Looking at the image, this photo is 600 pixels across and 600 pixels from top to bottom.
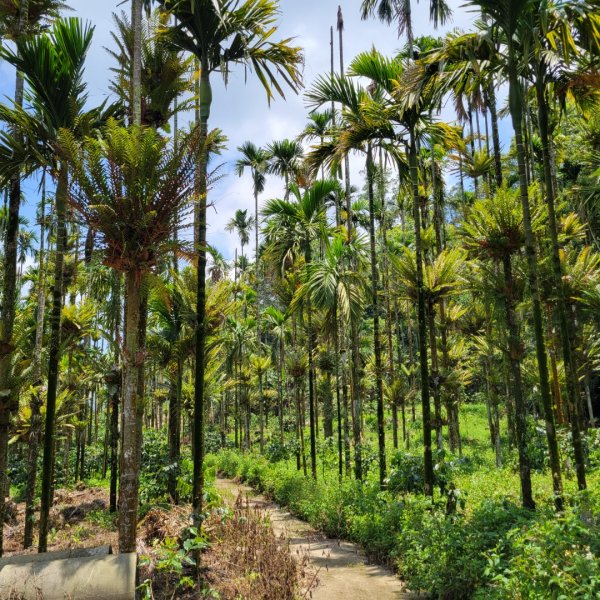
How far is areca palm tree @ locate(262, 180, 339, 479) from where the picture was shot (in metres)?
14.5

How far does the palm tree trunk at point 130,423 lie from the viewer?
18.0 feet

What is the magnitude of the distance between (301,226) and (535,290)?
945 centimetres

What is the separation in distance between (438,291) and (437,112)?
370cm

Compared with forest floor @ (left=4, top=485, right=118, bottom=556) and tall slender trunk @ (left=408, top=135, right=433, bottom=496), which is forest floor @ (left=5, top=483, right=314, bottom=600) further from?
tall slender trunk @ (left=408, top=135, right=433, bottom=496)

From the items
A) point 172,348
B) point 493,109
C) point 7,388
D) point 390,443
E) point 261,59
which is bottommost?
point 390,443

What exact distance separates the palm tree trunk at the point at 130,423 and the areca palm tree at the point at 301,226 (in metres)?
8.59

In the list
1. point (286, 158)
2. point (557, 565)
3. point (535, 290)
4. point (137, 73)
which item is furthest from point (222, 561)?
point (286, 158)

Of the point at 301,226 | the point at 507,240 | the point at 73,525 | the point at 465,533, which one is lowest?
the point at 73,525

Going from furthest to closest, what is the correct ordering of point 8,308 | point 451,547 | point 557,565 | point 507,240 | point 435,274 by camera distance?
point 435,274
point 8,308
point 507,240
point 451,547
point 557,565

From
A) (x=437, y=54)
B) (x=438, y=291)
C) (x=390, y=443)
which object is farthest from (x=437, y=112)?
(x=390, y=443)

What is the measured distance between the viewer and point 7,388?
29.5ft

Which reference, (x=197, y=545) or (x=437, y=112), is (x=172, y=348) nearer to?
(x=197, y=545)

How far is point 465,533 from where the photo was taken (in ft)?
20.2

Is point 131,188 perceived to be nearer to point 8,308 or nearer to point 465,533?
point 8,308
